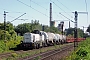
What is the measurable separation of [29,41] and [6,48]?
4244mm

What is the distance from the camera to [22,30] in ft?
373

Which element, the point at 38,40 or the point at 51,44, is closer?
the point at 38,40

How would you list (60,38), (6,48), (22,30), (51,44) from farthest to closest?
(22,30), (60,38), (51,44), (6,48)

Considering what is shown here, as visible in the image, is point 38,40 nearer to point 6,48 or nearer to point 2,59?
point 6,48

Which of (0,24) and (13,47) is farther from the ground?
(0,24)

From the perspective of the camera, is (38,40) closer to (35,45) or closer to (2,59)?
(35,45)

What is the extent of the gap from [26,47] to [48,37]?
43.7ft

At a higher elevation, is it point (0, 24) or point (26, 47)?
point (0, 24)

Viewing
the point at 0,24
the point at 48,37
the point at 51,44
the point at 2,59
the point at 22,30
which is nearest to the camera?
the point at 2,59

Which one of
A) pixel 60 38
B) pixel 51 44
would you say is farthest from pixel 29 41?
A: pixel 60 38

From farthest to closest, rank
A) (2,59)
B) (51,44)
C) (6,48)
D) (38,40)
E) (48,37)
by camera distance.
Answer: (51,44) < (48,37) < (38,40) < (6,48) < (2,59)

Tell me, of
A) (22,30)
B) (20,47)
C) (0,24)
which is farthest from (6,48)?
(22,30)

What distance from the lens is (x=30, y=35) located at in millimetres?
46656

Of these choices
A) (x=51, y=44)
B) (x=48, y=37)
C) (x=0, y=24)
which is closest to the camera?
(x=48, y=37)
